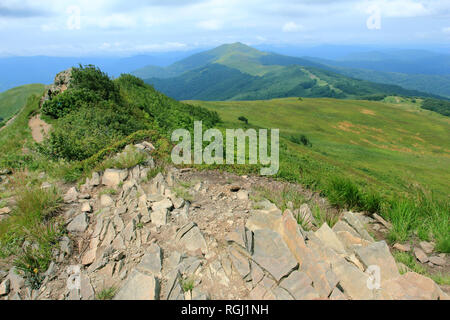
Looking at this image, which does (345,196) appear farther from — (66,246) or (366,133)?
(366,133)

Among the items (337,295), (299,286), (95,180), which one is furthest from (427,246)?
(95,180)

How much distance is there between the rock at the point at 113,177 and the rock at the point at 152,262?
2.99 metres

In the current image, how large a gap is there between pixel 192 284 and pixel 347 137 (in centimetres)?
6163

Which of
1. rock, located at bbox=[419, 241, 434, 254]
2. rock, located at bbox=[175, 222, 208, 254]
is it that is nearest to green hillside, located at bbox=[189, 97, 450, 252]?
rock, located at bbox=[419, 241, 434, 254]

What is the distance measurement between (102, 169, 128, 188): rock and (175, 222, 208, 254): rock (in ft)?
9.37

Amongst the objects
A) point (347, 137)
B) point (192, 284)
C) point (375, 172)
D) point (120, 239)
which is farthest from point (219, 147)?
point (347, 137)

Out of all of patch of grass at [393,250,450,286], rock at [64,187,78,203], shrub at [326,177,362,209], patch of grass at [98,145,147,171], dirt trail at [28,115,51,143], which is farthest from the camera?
dirt trail at [28,115,51,143]

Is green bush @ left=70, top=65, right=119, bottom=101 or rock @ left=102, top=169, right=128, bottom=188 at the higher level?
green bush @ left=70, top=65, right=119, bottom=101

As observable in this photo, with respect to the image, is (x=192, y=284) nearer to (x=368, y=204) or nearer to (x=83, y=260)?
(x=83, y=260)

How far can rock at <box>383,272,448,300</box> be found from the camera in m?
3.49

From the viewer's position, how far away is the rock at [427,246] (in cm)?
512

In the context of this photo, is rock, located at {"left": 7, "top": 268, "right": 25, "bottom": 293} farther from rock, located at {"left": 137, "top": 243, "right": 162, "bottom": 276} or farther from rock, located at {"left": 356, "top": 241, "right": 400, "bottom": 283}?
rock, located at {"left": 356, "top": 241, "right": 400, "bottom": 283}

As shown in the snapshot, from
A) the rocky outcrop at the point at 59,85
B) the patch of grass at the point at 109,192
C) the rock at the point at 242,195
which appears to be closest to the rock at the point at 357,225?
the rock at the point at 242,195
